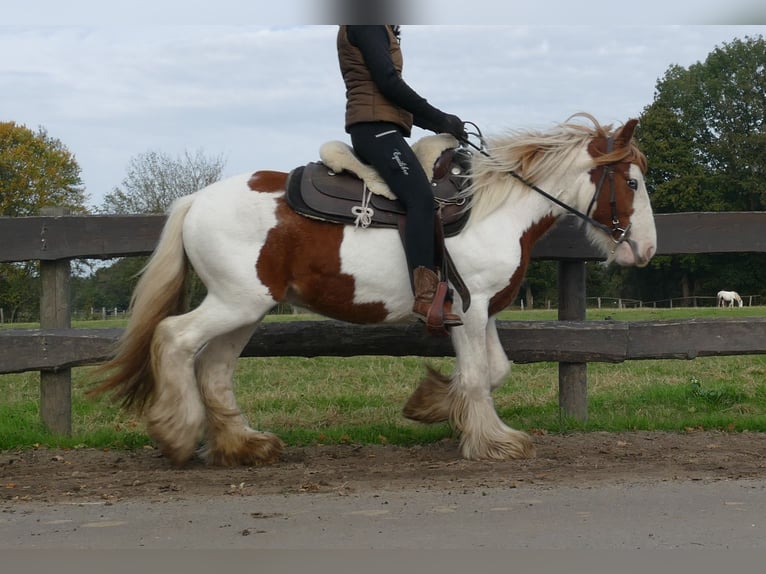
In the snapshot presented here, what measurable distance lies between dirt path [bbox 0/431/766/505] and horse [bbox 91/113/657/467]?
0.25 metres

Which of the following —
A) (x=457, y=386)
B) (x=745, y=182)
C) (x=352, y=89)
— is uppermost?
(x=745, y=182)

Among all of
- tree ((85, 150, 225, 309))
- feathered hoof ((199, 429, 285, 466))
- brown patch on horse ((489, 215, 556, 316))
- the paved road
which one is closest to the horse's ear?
brown patch on horse ((489, 215, 556, 316))

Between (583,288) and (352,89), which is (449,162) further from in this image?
(583,288)

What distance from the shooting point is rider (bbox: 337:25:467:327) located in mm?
5711

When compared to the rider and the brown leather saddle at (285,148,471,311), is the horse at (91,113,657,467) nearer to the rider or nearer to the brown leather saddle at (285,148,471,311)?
the brown leather saddle at (285,148,471,311)

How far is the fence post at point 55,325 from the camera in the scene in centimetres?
698

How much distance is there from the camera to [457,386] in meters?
6.01

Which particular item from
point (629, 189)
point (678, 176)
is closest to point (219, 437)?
point (629, 189)

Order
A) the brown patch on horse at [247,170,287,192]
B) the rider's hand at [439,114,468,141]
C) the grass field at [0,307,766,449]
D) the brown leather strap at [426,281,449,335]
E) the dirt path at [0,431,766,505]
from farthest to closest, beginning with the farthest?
the grass field at [0,307,766,449] → the rider's hand at [439,114,468,141] → the brown patch on horse at [247,170,287,192] → the brown leather strap at [426,281,449,335] → the dirt path at [0,431,766,505]

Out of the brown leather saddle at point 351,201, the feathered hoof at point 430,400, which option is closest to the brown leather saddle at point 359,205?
the brown leather saddle at point 351,201

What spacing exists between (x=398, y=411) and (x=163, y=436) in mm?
2821

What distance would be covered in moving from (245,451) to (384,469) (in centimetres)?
93

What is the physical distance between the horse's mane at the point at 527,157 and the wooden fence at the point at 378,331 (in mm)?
953

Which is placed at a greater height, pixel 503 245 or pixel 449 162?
pixel 449 162
